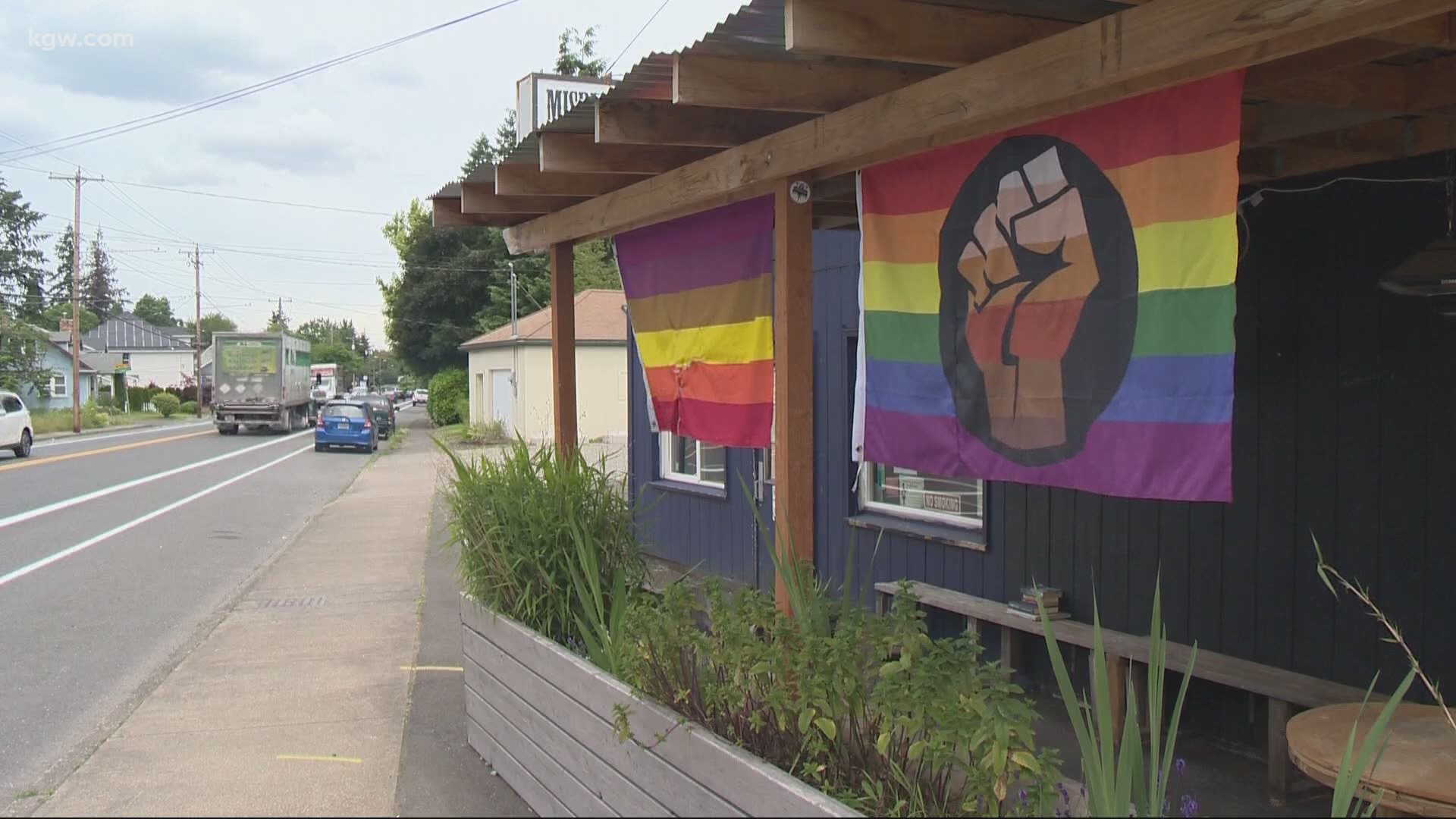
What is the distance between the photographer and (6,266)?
6806 centimetres

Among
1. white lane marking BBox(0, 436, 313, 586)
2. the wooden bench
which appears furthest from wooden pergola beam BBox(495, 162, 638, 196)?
white lane marking BBox(0, 436, 313, 586)

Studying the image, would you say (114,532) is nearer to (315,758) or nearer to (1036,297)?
(315,758)

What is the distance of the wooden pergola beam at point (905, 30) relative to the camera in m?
3.28

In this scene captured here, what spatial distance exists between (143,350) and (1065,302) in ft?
325

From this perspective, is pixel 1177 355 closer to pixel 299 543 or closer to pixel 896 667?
pixel 896 667

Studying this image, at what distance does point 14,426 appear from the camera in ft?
80.0

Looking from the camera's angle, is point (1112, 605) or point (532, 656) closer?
point (532, 656)

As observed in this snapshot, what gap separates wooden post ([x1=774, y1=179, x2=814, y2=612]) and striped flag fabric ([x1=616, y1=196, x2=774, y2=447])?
2.10 ft

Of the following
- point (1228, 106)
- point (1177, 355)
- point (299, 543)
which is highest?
point (1228, 106)

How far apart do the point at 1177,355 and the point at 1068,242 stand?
1.83 feet

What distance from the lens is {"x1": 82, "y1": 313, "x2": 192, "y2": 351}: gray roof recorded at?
87938mm

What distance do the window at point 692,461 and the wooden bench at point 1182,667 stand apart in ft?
10.5

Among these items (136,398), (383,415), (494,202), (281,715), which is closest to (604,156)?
(494,202)

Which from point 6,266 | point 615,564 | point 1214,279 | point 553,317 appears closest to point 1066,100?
point 1214,279
